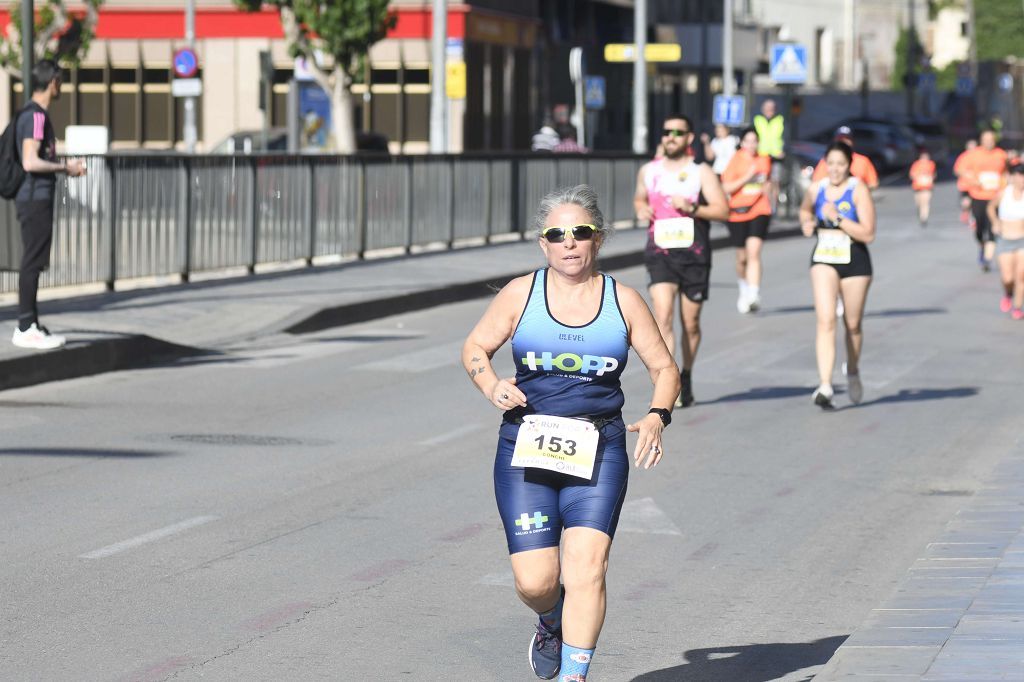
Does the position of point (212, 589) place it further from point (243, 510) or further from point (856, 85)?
point (856, 85)

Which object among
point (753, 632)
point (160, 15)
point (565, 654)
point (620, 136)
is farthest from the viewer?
point (620, 136)

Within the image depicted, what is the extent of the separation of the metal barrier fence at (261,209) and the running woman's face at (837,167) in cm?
589

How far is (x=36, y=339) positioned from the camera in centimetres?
1427

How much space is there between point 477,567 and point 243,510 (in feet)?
5.19

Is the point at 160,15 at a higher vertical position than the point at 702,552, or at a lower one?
higher

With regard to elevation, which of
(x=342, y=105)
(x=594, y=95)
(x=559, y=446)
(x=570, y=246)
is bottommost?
(x=559, y=446)

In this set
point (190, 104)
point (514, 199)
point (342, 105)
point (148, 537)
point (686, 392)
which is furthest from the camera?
point (190, 104)

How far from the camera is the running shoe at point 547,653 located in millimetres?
5961

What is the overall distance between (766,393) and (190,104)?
101 feet

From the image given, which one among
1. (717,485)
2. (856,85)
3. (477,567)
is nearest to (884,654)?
(477,567)

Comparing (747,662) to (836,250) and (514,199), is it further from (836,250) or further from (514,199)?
(514,199)

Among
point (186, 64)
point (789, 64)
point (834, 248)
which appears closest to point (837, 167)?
point (834, 248)

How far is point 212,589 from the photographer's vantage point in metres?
7.43

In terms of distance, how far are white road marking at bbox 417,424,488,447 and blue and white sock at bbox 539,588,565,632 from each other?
535 centimetres
